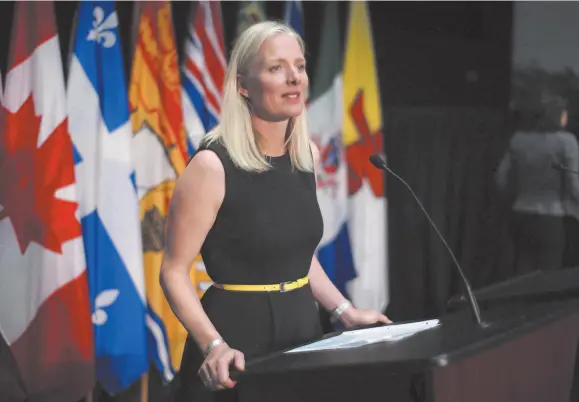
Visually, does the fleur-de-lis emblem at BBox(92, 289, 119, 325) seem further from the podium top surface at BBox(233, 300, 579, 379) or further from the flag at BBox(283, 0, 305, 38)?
the podium top surface at BBox(233, 300, 579, 379)

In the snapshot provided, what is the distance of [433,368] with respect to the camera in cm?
111

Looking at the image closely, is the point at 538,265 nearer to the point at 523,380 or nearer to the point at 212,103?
the point at 212,103

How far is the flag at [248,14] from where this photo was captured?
356 centimetres

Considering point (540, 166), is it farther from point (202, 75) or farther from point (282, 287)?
point (282, 287)

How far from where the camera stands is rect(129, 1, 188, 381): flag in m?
3.34

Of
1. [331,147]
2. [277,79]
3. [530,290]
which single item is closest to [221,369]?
[277,79]

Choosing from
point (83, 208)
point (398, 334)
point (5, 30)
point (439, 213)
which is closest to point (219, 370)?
point (398, 334)

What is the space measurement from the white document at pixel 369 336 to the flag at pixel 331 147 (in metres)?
2.19

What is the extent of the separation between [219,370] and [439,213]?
2815 mm

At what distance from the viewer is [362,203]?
376cm

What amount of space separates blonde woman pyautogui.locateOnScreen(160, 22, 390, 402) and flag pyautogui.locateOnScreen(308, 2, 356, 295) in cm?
199

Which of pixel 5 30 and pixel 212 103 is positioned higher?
pixel 5 30

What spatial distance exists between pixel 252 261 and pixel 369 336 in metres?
0.33

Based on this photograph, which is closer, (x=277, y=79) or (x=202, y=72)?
(x=277, y=79)
